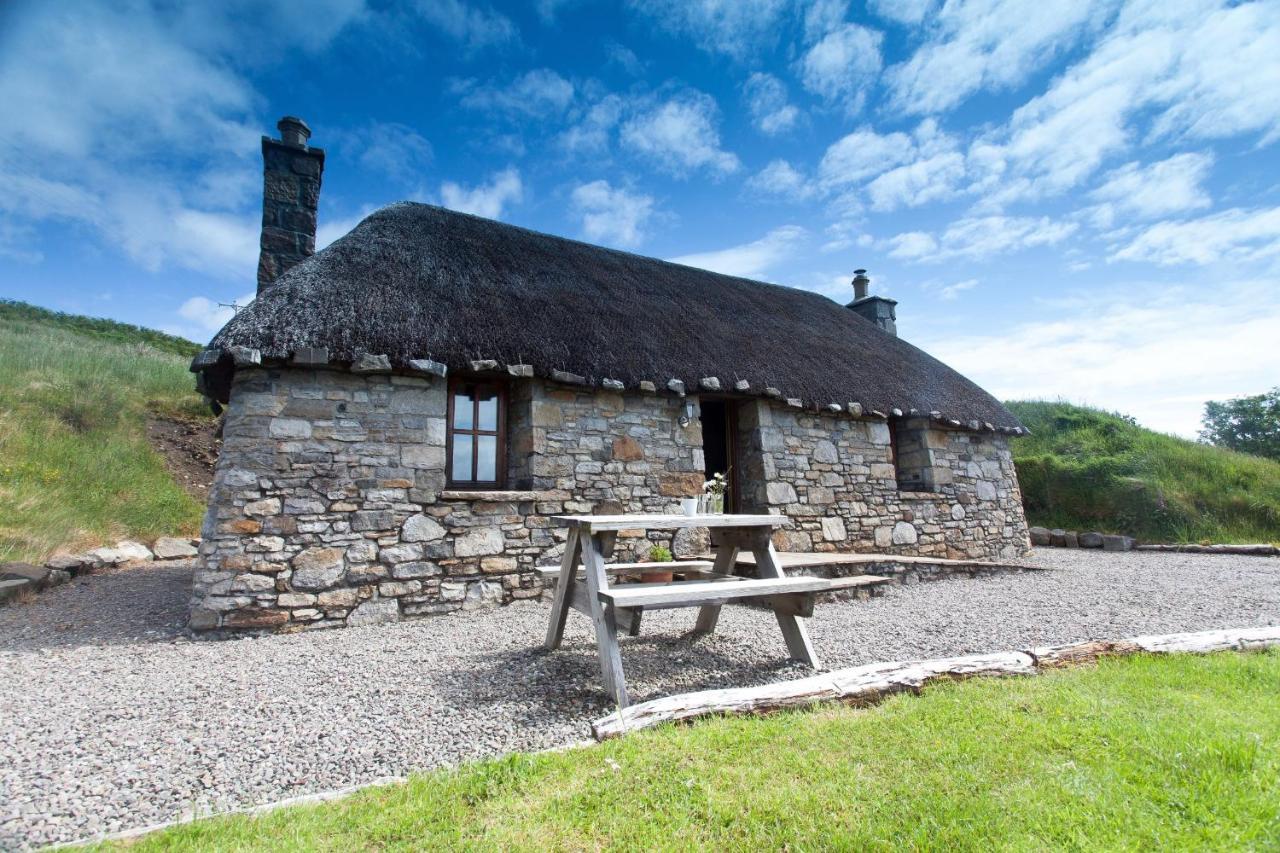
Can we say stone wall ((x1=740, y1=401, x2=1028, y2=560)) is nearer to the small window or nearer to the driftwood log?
the small window

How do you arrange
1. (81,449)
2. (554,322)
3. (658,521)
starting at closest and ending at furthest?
(658,521)
(554,322)
(81,449)

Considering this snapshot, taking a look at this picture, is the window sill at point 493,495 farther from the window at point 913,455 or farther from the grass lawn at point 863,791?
the window at point 913,455

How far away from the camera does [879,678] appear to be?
2947 mm

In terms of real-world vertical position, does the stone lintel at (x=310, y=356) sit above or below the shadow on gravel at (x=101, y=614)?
above

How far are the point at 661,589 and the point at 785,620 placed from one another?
1.00 meters

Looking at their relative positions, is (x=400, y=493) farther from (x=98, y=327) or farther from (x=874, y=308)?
(x=98, y=327)

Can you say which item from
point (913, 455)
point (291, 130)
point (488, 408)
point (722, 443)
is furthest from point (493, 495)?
point (913, 455)

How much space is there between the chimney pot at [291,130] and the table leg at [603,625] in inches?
262

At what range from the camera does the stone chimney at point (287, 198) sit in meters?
7.02

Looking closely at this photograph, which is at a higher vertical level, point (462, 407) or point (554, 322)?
point (554, 322)

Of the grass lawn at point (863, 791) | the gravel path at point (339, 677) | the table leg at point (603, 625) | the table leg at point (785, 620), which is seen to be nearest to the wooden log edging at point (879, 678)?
the grass lawn at point (863, 791)

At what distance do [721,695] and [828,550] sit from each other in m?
5.18

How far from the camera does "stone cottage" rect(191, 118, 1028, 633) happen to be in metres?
4.89

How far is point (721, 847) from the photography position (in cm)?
177
